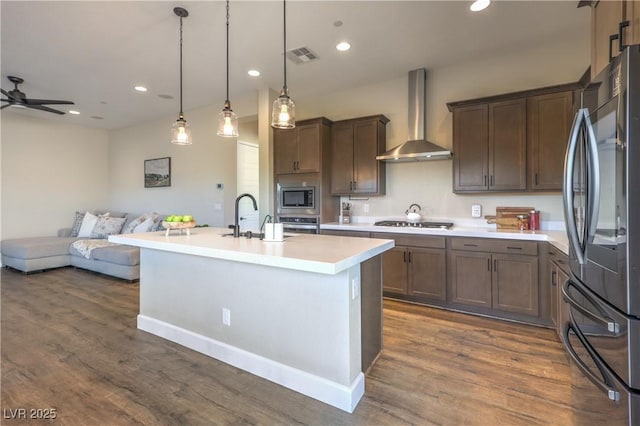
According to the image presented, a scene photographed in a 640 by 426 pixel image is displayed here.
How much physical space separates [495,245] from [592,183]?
1.82m

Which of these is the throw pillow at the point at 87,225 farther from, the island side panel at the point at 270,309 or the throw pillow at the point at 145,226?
the island side panel at the point at 270,309

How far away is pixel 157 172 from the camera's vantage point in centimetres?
638

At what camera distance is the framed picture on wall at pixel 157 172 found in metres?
6.22

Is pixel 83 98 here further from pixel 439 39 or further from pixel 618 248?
pixel 618 248

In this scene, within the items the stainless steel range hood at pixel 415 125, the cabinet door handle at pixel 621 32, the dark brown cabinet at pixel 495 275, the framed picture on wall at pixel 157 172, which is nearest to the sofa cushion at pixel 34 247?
the framed picture on wall at pixel 157 172

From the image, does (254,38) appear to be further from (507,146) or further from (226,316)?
(507,146)

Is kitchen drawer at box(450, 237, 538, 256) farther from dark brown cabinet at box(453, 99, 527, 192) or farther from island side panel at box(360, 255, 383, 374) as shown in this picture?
island side panel at box(360, 255, 383, 374)

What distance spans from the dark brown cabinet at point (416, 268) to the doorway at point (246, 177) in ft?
9.64

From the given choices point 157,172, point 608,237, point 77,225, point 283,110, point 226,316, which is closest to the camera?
point 608,237

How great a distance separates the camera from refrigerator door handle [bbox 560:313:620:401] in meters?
1.22

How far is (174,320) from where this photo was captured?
265 cm

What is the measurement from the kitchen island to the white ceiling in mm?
2028

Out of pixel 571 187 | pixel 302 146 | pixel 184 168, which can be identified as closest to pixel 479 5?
pixel 571 187

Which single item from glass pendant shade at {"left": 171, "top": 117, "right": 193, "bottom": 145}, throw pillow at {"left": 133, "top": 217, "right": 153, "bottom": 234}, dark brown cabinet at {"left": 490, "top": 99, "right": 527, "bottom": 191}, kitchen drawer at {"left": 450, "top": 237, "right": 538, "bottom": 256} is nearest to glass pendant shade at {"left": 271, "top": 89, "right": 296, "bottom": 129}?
glass pendant shade at {"left": 171, "top": 117, "right": 193, "bottom": 145}
